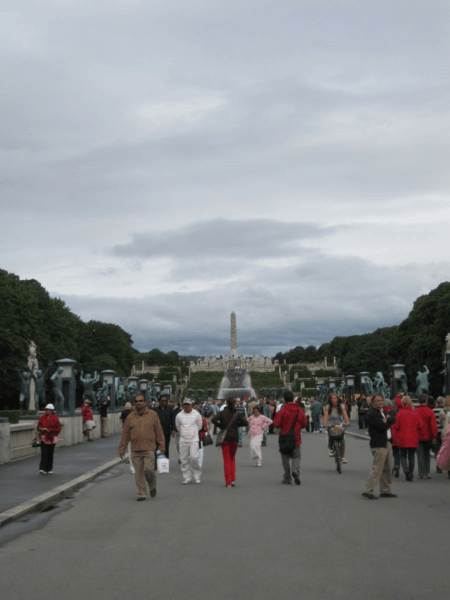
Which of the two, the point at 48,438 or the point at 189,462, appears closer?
the point at 189,462

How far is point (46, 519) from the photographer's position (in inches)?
450

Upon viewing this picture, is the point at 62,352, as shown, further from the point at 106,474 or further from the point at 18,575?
the point at 18,575

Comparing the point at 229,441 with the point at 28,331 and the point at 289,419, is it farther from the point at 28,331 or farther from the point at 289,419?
the point at 28,331

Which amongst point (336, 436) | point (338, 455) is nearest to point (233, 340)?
point (336, 436)

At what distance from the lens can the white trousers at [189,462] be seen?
1650cm

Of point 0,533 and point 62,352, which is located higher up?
point 62,352

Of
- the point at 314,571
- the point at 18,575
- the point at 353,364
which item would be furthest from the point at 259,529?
the point at 353,364

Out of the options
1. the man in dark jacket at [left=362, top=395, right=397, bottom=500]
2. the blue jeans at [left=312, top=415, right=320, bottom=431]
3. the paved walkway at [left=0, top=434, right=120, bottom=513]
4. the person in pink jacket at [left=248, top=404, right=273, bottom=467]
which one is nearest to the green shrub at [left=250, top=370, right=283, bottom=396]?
the blue jeans at [left=312, top=415, right=320, bottom=431]

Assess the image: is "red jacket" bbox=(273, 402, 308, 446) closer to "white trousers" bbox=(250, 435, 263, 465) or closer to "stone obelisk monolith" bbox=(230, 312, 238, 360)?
"white trousers" bbox=(250, 435, 263, 465)

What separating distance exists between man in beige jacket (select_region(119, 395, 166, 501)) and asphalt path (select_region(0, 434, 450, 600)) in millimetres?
394

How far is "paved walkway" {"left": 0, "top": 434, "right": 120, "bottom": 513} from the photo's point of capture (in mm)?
14000

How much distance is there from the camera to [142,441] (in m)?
13.3

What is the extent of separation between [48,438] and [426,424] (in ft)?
25.8

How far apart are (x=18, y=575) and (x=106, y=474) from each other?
1118 cm
